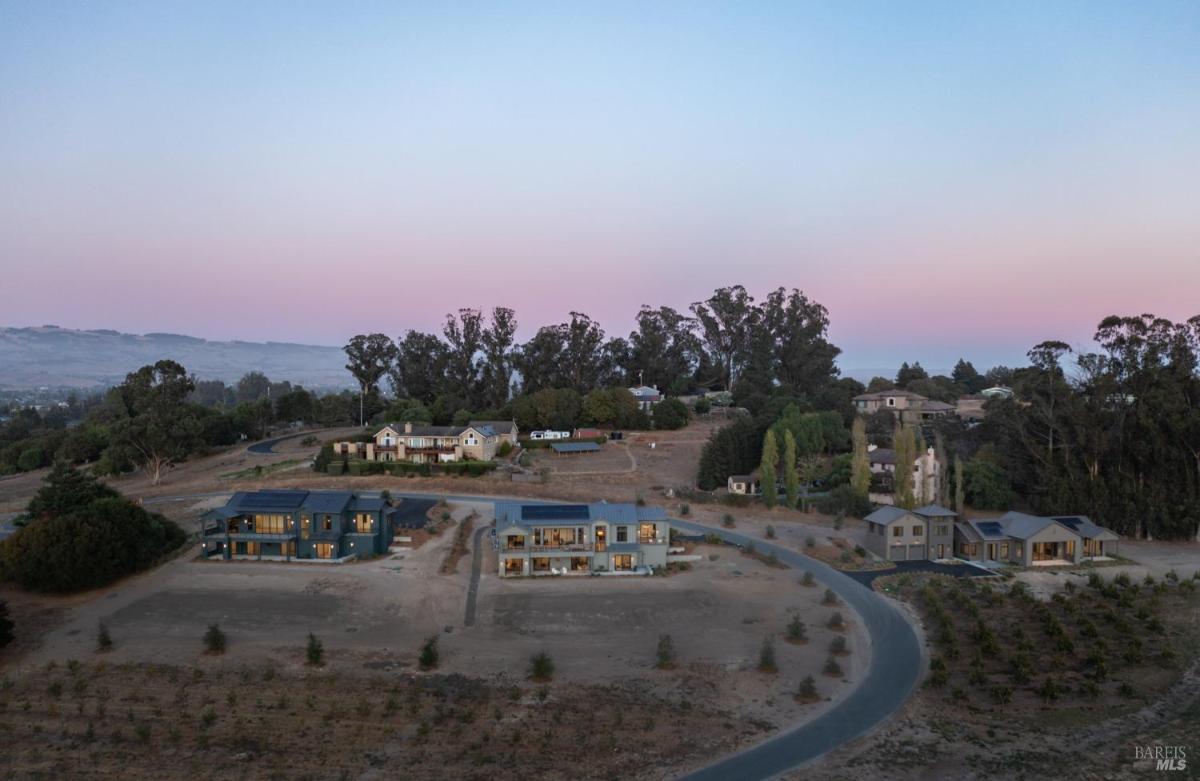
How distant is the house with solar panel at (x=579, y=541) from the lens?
35281 millimetres

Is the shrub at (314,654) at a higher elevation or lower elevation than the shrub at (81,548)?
lower

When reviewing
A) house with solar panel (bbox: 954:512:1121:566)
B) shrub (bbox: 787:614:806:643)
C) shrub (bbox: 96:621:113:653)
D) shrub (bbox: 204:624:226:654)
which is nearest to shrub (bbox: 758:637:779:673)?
shrub (bbox: 787:614:806:643)

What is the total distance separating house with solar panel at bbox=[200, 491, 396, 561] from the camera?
38.2 metres

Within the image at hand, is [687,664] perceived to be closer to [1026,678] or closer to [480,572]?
[1026,678]

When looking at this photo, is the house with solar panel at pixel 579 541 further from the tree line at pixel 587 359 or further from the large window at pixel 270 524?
the tree line at pixel 587 359

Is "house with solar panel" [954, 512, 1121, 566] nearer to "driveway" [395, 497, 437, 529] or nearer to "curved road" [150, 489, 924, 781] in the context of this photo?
"curved road" [150, 489, 924, 781]

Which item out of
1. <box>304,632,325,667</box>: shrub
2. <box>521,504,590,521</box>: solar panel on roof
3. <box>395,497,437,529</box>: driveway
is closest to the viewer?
<box>304,632,325,667</box>: shrub

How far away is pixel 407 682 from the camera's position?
75.9ft

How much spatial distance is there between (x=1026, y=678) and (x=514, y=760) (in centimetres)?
1763

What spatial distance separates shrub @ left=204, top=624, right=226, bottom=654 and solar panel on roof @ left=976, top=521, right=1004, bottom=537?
127 ft

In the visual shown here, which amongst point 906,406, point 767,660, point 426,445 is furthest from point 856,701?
point 906,406

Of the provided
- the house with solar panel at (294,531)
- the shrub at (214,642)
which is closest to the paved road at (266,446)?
the house with solar panel at (294,531)

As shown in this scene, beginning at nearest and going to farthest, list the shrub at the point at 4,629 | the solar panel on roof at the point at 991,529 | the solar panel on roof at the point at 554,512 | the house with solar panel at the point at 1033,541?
the shrub at the point at 4,629 < the solar panel on roof at the point at 554,512 < the house with solar panel at the point at 1033,541 < the solar panel on roof at the point at 991,529

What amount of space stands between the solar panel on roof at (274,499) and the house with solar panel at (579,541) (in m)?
11.9
